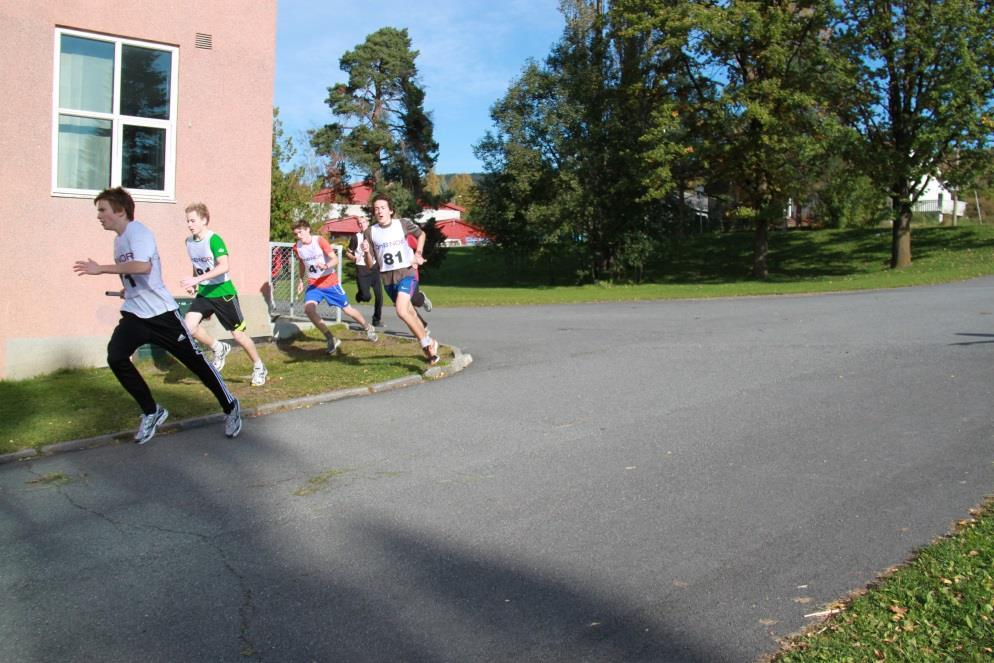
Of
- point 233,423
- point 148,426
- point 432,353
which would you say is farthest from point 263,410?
point 432,353

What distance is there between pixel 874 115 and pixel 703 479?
3173cm

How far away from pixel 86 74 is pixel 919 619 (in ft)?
34.2

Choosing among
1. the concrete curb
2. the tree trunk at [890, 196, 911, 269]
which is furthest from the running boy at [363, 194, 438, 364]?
the tree trunk at [890, 196, 911, 269]

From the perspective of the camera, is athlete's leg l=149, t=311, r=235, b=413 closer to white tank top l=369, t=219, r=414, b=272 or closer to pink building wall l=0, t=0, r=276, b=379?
white tank top l=369, t=219, r=414, b=272

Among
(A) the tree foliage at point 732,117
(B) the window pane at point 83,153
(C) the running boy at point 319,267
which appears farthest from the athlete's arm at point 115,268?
(A) the tree foliage at point 732,117

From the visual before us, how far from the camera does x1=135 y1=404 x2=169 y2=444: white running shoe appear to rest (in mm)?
7004

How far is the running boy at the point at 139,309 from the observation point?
6.69m

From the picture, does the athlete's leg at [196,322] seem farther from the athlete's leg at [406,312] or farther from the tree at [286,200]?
the tree at [286,200]

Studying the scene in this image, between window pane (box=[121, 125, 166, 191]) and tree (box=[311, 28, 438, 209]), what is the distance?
4034cm

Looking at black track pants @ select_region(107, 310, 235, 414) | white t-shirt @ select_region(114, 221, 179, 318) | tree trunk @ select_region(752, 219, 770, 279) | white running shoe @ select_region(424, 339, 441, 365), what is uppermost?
tree trunk @ select_region(752, 219, 770, 279)

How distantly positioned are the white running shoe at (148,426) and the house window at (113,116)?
436 cm

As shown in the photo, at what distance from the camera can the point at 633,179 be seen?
35.4m

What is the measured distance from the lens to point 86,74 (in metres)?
10.3

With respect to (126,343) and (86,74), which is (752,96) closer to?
(86,74)
